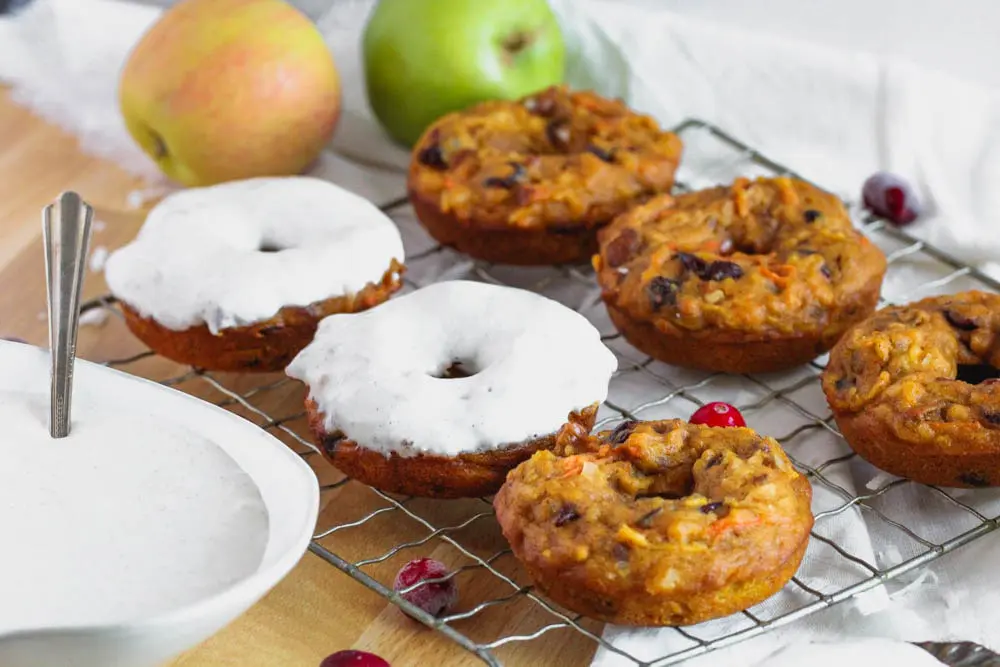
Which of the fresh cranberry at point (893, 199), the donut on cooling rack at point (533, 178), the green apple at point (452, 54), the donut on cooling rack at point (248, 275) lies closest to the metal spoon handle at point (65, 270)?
the donut on cooling rack at point (248, 275)

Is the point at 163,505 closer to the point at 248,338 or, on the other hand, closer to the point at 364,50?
the point at 248,338

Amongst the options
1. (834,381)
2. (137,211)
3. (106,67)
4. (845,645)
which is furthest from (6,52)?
(845,645)

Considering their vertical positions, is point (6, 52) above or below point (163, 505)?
below

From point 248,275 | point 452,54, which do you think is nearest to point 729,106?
point 452,54

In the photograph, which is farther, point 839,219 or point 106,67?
point 106,67

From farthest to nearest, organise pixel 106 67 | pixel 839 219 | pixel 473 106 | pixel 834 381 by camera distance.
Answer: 1. pixel 106 67
2. pixel 473 106
3. pixel 839 219
4. pixel 834 381

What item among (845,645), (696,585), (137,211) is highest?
(696,585)

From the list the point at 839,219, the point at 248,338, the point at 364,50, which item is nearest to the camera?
the point at 248,338
